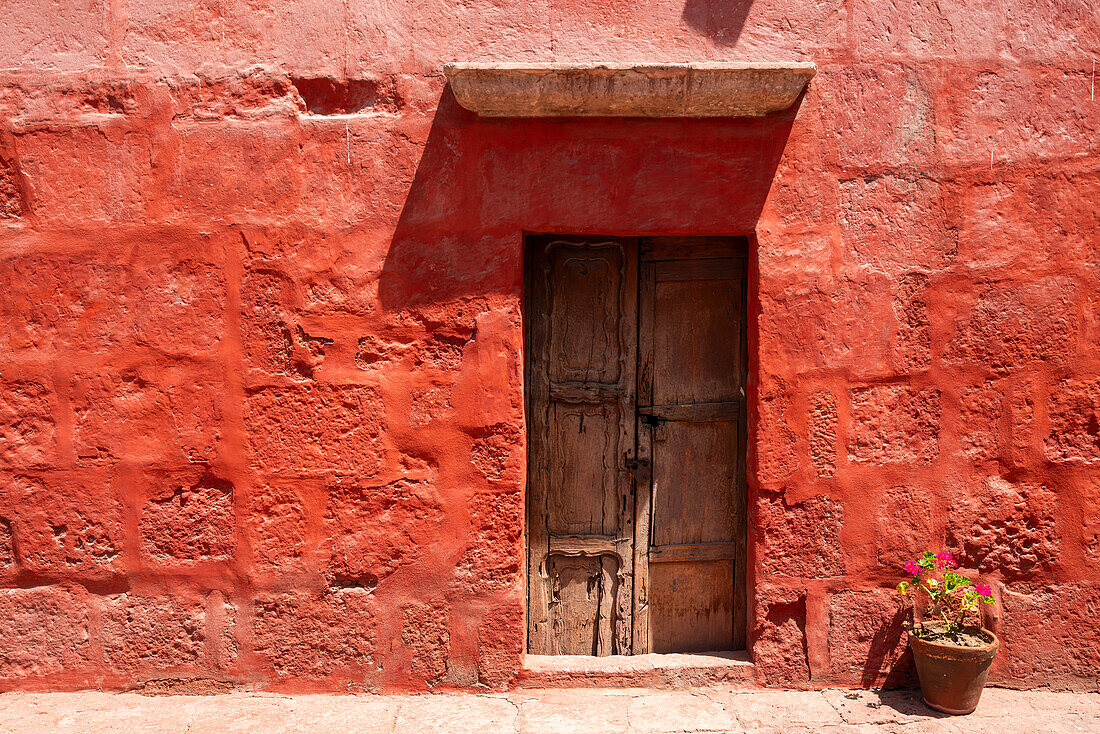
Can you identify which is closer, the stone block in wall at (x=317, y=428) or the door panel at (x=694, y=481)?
the stone block in wall at (x=317, y=428)

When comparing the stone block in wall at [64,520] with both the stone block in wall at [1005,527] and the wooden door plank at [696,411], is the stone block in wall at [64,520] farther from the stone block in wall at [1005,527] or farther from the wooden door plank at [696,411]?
the stone block in wall at [1005,527]

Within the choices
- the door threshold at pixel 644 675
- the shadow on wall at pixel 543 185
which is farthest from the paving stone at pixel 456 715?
the shadow on wall at pixel 543 185

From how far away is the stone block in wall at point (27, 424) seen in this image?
2906 mm

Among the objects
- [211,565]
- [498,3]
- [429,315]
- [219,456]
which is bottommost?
[211,565]

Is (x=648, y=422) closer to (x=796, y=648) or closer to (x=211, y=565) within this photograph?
(x=796, y=648)

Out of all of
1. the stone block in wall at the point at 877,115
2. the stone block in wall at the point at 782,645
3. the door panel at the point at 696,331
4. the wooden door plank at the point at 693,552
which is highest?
the stone block in wall at the point at 877,115

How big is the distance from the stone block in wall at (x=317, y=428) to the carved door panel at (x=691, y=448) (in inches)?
40.4

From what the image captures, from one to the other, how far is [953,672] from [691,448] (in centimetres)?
118

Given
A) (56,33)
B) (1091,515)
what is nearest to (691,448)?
(1091,515)

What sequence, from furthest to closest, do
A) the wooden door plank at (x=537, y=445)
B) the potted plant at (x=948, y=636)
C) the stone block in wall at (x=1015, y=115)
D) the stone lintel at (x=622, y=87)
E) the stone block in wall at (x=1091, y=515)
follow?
the wooden door plank at (x=537, y=445) → the stone block in wall at (x=1091, y=515) → the stone block in wall at (x=1015, y=115) → the potted plant at (x=948, y=636) → the stone lintel at (x=622, y=87)

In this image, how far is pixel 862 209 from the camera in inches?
115

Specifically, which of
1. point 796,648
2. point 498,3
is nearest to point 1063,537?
point 796,648

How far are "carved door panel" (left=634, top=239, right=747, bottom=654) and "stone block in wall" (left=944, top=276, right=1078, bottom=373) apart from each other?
0.81 m

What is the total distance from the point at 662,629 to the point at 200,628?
1751 millimetres
